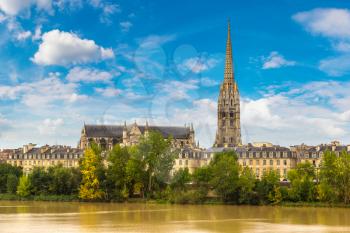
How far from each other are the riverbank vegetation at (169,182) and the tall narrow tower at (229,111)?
50.2m

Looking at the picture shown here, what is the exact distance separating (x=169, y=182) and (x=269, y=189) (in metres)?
15.2

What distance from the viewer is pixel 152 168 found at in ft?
273

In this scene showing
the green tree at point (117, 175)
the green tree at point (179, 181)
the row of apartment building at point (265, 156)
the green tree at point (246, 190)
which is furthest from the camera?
the row of apartment building at point (265, 156)

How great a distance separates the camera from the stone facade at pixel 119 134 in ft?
451

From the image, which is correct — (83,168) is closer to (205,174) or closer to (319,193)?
(205,174)

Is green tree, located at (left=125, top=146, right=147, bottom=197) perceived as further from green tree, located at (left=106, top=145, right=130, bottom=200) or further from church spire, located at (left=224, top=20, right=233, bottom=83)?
church spire, located at (left=224, top=20, right=233, bottom=83)

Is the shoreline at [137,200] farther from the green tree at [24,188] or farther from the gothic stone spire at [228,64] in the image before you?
the gothic stone spire at [228,64]

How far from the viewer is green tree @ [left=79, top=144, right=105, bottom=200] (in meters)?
82.1

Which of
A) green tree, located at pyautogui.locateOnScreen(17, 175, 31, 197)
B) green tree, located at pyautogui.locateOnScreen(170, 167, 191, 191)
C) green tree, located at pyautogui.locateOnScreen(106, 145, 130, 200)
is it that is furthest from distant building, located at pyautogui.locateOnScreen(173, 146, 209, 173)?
green tree, located at pyautogui.locateOnScreen(17, 175, 31, 197)

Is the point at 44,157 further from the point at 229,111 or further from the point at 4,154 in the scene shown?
the point at 229,111

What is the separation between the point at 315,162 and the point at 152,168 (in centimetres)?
3068

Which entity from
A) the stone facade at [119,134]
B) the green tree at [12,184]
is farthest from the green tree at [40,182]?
Answer: the stone facade at [119,134]

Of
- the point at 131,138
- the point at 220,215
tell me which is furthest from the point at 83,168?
the point at 131,138

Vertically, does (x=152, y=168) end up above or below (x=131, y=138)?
below
